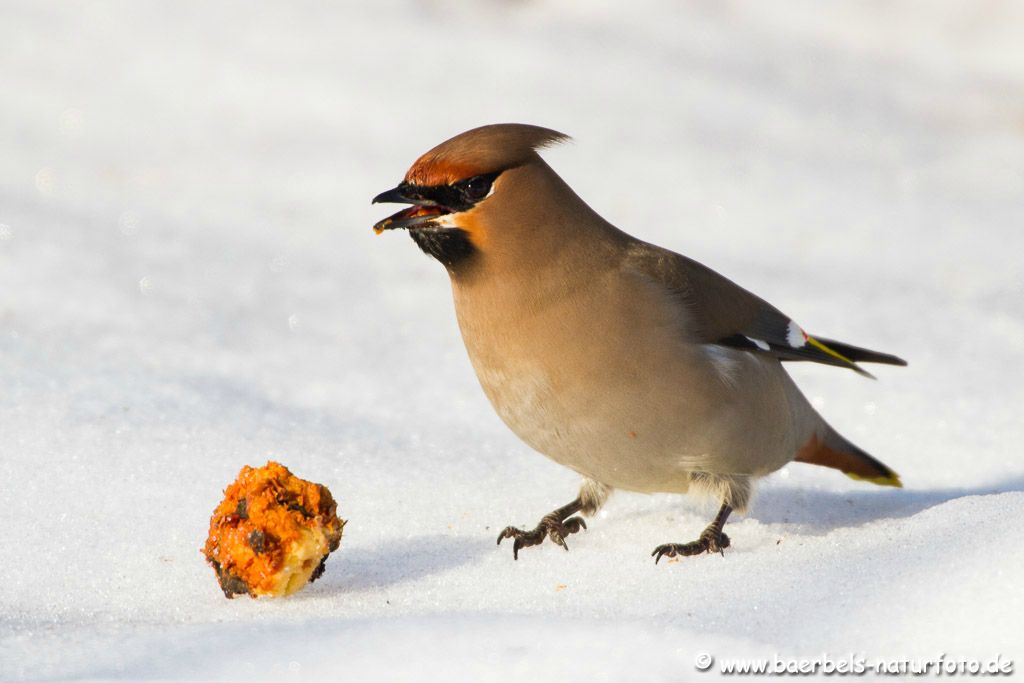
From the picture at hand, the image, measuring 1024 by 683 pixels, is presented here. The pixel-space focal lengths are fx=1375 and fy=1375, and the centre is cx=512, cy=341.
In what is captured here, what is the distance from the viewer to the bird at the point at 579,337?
124 inches

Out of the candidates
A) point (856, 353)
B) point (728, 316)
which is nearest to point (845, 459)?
point (856, 353)

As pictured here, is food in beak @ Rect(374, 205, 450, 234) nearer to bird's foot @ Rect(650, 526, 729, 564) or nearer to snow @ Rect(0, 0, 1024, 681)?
snow @ Rect(0, 0, 1024, 681)

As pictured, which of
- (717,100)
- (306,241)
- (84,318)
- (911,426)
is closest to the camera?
(911,426)

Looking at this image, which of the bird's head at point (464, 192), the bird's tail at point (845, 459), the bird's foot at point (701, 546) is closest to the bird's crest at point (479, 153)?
the bird's head at point (464, 192)

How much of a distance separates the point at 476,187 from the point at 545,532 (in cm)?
85

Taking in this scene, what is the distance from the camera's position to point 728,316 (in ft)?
11.4

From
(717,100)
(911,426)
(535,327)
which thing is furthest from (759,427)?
→ (717,100)

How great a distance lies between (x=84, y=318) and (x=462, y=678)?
300cm

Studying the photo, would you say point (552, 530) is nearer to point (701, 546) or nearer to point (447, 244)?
point (701, 546)

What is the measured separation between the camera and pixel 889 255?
20.0 feet

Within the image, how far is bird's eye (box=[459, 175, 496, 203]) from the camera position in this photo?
3184mm

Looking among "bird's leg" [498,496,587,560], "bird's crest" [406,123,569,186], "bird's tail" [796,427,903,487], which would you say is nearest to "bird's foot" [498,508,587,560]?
"bird's leg" [498,496,587,560]

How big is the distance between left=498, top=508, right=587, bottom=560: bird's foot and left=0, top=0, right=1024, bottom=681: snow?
0.14 feet

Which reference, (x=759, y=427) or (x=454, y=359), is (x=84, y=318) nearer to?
(x=454, y=359)
